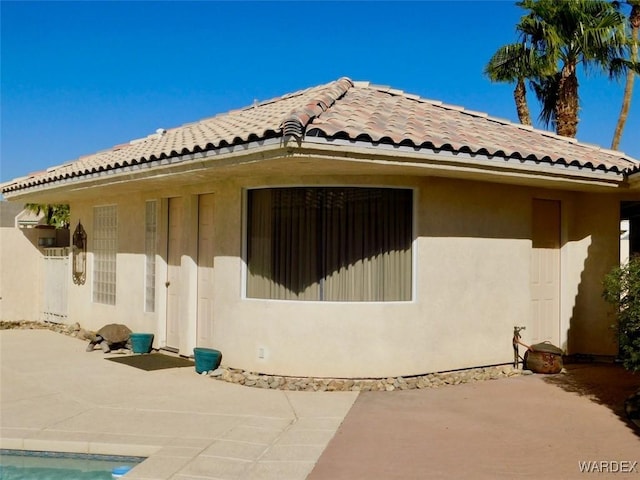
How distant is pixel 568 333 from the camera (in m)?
11.6

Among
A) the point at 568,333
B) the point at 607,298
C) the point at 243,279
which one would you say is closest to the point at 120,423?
the point at 243,279

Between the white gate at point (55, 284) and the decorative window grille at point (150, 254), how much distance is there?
4.50 metres

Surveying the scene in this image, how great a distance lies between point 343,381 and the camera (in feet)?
29.9

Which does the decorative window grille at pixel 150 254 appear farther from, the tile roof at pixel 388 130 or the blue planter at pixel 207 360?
Result: the blue planter at pixel 207 360

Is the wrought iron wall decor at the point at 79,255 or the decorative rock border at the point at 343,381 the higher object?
the wrought iron wall decor at the point at 79,255

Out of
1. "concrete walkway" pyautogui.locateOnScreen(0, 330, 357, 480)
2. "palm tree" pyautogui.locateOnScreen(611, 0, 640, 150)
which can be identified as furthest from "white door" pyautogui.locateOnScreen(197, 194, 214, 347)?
"palm tree" pyautogui.locateOnScreen(611, 0, 640, 150)

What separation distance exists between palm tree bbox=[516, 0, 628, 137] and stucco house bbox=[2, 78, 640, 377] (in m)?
10.1

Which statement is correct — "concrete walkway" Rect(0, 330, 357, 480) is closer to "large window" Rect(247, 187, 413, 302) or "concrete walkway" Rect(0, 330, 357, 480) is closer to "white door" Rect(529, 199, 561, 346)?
"large window" Rect(247, 187, 413, 302)

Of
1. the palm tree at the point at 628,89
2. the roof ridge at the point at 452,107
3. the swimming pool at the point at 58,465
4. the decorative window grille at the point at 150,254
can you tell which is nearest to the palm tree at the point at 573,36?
the palm tree at the point at 628,89

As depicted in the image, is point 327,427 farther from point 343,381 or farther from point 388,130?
point 388,130

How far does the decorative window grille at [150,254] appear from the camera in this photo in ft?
41.7

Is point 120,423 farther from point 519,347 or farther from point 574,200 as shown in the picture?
point 574,200

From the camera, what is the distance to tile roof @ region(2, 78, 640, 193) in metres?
7.75

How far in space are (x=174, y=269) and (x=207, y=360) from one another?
2732 millimetres
